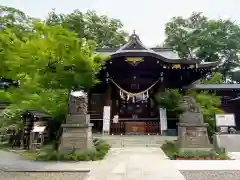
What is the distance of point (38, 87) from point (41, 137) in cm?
246

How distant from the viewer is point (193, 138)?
801 cm

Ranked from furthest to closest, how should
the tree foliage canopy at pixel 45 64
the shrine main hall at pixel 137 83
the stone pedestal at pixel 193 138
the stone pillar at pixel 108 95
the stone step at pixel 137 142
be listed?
the stone pillar at pixel 108 95 → the shrine main hall at pixel 137 83 → the stone step at pixel 137 142 → the stone pedestal at pixel 193 138 → the tree foliage canopy at pixel 45 64

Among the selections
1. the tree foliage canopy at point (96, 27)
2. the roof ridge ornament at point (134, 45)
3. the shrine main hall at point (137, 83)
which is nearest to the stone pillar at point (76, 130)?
the shrine main hall at point (137, 83)

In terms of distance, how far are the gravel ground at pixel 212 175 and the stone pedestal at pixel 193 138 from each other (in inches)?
90.3

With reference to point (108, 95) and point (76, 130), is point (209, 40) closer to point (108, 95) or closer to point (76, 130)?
point (108, 95)

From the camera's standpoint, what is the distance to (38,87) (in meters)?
8.26

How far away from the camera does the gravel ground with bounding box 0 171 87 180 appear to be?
5113mm

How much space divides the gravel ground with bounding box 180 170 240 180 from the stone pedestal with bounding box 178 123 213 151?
7.52ft

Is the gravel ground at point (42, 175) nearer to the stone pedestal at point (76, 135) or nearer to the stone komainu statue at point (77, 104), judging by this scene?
the stone pedestal at point (76, 135)

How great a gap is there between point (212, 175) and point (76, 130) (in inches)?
172

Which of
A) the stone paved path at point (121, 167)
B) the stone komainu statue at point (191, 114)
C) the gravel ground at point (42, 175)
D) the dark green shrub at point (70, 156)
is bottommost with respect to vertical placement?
the gravel ground at point (42, 175)

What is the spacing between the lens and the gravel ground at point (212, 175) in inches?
195

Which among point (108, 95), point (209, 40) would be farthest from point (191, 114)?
point (209, 40)

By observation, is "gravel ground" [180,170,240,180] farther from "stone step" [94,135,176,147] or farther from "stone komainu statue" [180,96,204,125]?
"stone step" [94,135,176,147]
